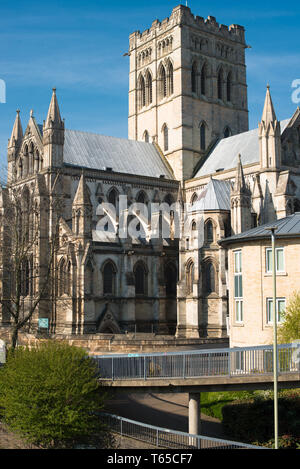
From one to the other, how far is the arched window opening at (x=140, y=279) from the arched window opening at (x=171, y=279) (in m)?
2.30

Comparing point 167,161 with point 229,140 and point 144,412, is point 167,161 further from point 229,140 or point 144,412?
point 144,412

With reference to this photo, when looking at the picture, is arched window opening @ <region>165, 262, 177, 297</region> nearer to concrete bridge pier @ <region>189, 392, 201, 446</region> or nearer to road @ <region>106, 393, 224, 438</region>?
road @ <region>106, 393, 224, 438</region>

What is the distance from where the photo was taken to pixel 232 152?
60.6 meters

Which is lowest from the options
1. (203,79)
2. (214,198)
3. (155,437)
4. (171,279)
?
(155,437)

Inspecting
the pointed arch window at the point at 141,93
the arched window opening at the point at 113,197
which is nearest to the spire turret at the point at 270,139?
the arched window opening at the point at 113,197

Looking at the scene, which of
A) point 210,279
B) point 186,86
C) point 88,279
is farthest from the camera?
point 186,86

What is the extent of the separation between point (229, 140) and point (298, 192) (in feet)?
45.3

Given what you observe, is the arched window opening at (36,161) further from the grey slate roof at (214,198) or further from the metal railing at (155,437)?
the metal railing at (155,437)

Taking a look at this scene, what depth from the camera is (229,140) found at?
63469mm

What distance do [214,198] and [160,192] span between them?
10.9m

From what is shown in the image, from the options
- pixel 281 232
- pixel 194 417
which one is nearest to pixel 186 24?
pixel 281 232

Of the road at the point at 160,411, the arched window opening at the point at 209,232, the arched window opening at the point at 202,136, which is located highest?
the arched window opening at the point at 202,136

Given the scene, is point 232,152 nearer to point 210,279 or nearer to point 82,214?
point 210,279

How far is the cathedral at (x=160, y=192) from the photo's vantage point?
47531 mm
